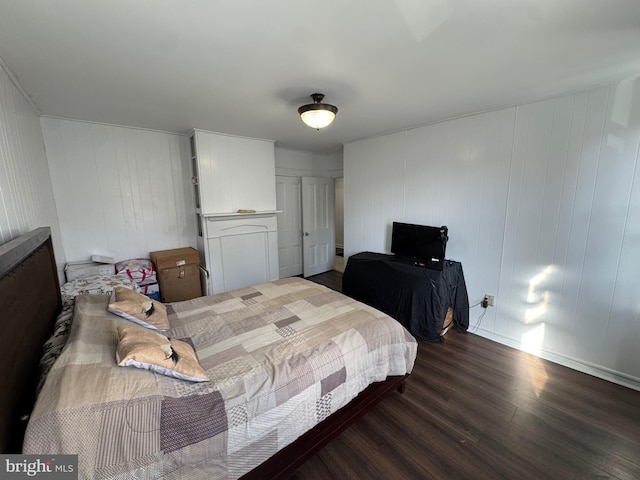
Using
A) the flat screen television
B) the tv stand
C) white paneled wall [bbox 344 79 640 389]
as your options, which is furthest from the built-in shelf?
white paneled wall [bbox 344 79 640 389]

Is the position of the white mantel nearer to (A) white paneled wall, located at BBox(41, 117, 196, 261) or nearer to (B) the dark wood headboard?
(A) white paneled wall, located at BBox(41, 117, 196, 261)

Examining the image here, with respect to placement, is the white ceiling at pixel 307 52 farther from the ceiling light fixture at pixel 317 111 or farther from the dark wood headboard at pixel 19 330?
the dark wood headboard at pixel 19 330

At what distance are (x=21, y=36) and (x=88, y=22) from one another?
0.45 m

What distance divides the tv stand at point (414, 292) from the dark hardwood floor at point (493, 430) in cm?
49

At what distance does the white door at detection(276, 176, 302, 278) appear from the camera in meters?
4.62

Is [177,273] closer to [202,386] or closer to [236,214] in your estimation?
[236,214]

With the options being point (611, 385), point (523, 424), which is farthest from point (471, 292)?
point (523, 424)

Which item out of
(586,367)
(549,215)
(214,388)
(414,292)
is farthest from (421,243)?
(214,388)

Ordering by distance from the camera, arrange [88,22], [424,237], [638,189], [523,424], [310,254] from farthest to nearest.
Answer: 1. [310,254]
2. [424,237]
3. [638,189]
4. [523,424]
5. [88,22]

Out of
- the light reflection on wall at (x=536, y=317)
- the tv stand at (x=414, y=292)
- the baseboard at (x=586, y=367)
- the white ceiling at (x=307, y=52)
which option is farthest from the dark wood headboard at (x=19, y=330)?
the baseboard at (x=586, y=367)

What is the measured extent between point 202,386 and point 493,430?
186cm

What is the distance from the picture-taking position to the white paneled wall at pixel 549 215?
2039mm

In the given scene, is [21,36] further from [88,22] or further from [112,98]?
[112,98]

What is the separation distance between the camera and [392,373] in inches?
72.5
